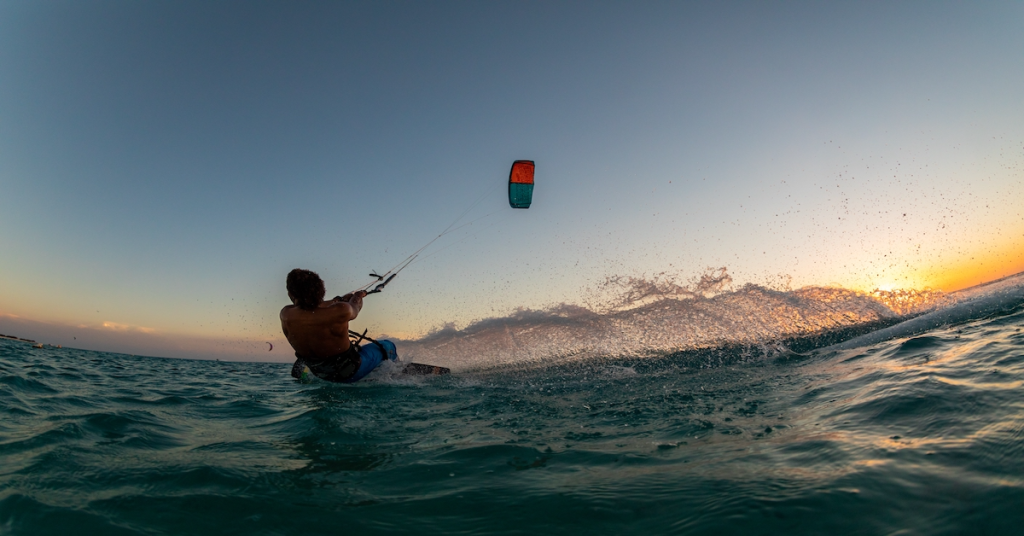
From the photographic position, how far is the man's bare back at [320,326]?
7.28 metres

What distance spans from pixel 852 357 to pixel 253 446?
7896mm

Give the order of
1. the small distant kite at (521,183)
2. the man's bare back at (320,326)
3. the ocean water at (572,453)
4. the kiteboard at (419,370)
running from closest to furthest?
the ocean water at (572,453), the man's bare back at (320,326), the kiteboard at (419,370), the small distant kite at (521,183)

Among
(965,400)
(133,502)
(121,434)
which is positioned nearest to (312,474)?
(133,502)

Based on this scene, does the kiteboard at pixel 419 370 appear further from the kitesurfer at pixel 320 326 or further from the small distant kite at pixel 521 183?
the small distant kite at pixel 521 183

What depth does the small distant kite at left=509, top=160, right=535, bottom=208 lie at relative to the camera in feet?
32.9

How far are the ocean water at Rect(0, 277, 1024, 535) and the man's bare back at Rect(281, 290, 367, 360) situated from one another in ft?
2.59

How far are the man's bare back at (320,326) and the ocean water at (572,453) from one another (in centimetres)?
79

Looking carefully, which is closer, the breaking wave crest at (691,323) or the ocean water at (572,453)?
the ocean water at (572,453)

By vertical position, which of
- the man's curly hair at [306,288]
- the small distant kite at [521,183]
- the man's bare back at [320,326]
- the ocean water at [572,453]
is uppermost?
the small distant kite at [521,183]

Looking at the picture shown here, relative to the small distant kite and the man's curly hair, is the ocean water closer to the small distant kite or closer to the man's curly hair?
the man's curly hair

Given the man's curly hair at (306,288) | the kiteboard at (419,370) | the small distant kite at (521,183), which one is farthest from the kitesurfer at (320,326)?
the small distant kite at (521,183)

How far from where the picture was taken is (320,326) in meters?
7.35

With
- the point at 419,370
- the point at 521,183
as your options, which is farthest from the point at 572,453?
the point at 521,183

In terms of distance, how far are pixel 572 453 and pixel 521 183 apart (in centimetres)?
724
